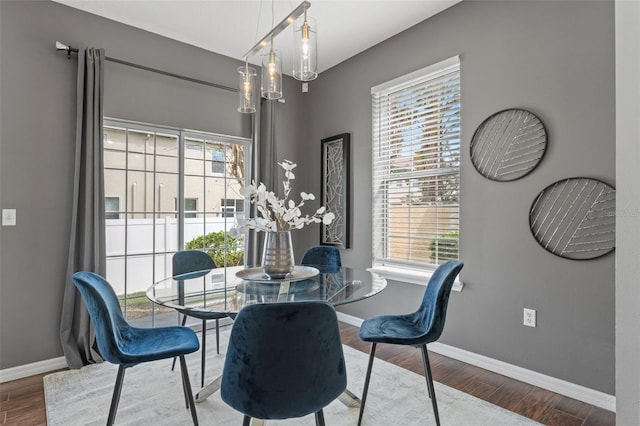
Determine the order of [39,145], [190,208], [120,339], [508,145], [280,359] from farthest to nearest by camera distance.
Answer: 1. [190,208]
2. [39,145]
3. [508,145]
4. [120,339]
5. [280,359]

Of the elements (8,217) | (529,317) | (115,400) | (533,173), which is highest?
(533,173)

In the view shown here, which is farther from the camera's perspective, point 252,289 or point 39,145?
point 39,145

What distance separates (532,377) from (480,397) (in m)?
0.45

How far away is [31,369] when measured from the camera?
2.60 meters

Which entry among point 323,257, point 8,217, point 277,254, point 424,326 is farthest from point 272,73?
point 8,217

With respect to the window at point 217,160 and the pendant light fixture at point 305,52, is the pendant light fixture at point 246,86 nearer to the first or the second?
the pendant light fixture at point 305,52

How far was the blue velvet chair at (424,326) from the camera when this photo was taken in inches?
72.7

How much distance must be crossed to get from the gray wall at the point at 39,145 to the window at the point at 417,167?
234cm

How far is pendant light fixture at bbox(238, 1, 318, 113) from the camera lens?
1.92 m

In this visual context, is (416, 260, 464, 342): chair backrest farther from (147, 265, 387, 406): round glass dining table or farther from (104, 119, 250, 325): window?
(104, 119, 250, 325): window

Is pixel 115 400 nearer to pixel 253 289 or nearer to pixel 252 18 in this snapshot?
pixel 253 289

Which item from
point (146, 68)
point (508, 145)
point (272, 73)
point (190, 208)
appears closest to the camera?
point (272, 73)

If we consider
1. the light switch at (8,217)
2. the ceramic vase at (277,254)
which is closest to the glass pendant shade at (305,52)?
the ceramic vase at (277,254)

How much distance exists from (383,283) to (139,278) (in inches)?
89.6
